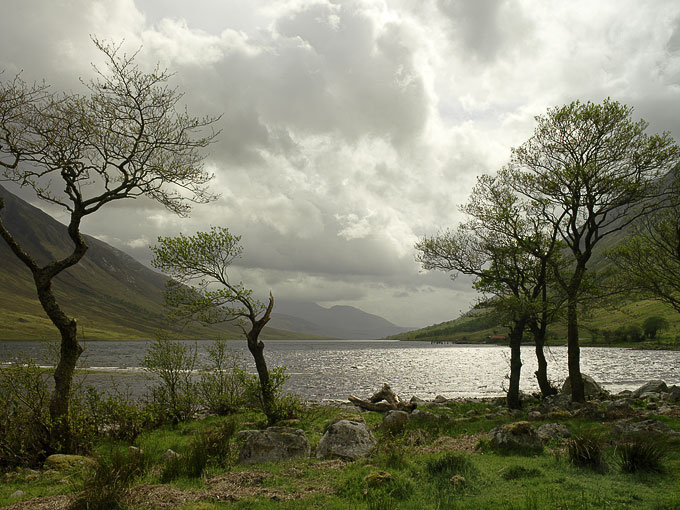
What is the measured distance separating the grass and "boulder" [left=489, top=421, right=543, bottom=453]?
1.90 ft

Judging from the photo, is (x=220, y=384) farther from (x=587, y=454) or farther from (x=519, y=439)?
(x=587, y=454)

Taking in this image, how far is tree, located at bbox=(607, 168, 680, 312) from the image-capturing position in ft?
69.9

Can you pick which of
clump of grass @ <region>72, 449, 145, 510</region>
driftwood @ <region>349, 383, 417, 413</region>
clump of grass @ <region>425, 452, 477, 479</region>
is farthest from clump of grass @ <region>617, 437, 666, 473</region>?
driftwood @ <region>349, 383, 417, 413</region>

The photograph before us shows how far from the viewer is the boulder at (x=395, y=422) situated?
Result: 2009 cm

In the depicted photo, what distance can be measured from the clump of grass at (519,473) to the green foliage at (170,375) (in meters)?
18.1

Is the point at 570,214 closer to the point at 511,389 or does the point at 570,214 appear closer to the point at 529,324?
the point at 529,324

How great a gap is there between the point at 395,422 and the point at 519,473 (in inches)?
390

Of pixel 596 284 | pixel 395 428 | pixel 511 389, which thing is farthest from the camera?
pixel 511 389

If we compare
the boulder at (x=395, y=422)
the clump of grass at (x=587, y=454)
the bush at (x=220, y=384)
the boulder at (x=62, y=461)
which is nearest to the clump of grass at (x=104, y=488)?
the boulder at (x=62, y=461)

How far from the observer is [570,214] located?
26.5 m

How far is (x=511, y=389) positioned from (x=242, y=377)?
19.7 m

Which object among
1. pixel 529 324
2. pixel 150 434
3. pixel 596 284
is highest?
pixel 596 284

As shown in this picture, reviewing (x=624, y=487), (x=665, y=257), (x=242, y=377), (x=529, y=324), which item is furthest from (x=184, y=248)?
(x=665, y=257)

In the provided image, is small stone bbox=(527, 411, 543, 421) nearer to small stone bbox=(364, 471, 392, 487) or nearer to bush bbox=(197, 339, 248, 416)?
small stone bbox=(364, 471, 392, 487)
